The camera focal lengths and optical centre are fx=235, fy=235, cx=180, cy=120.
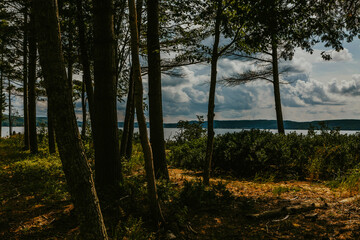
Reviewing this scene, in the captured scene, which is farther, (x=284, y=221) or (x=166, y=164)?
(x=166, y=164)

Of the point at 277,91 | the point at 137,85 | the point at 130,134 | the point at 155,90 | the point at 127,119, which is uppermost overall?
the point at 277,91

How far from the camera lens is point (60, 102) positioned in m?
2.33

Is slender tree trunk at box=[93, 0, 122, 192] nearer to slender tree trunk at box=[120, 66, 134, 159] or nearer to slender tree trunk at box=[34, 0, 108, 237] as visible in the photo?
slender tree trunk at box=[34, 0, 108, 237]

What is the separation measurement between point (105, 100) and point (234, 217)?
3.49 meters

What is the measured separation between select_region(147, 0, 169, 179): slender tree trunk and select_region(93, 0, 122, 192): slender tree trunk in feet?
4.39

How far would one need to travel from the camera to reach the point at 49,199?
5105mm

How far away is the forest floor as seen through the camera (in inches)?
151

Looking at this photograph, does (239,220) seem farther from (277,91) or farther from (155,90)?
(277,91)

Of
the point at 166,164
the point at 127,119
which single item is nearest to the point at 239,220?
the point at 166,164

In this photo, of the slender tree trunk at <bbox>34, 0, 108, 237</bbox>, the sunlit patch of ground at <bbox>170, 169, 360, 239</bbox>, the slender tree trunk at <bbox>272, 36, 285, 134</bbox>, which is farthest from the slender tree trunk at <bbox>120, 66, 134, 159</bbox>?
the slender tree trunk at <bbox>272, 36, 285, 134</bbox>

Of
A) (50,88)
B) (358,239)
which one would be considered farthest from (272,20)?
(50,88)

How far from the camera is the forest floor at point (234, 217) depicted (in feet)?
12.6

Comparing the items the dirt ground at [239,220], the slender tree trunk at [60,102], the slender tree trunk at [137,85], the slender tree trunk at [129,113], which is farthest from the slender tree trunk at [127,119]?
the slender tree trunk at [60,102]

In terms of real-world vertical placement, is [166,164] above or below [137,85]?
below
